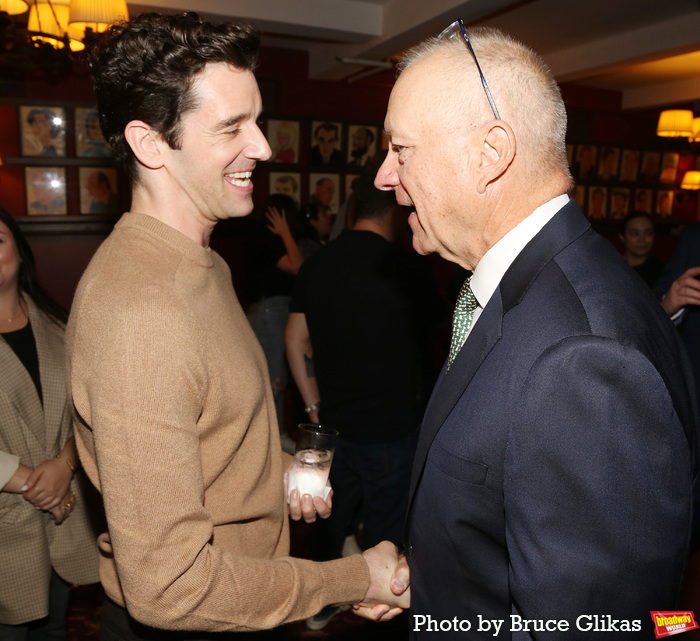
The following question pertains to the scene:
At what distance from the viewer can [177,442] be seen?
1.00 metres

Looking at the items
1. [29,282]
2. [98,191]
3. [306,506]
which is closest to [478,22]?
[98,191]

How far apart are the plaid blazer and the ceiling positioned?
351 centimetres

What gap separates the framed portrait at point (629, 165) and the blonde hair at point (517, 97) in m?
8.54

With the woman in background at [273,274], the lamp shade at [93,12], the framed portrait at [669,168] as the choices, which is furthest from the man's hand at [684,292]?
the framed portrait at [669,168]

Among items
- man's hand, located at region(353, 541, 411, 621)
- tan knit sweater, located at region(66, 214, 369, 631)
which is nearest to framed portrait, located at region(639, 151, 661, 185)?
man's hand, located at region(353, 541, 411, 621)

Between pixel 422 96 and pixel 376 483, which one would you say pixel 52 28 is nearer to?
pixel 376 483

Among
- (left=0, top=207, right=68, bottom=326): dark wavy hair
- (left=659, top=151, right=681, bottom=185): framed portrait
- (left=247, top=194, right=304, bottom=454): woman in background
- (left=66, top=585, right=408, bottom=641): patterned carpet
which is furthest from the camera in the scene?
(left=659, top=151, right=681, bottom=185): framed portrait

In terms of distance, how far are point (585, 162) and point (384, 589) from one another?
8155mm

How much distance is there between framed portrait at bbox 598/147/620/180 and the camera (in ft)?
27.5

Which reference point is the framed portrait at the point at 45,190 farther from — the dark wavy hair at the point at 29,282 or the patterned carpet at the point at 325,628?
the patterned carpet at the point at 325,628

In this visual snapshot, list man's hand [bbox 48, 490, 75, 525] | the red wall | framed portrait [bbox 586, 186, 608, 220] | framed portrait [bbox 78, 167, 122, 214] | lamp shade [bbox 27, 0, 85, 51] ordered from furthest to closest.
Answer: framed portrait [bbox 586, 186, 608, 220], framed portrait [bbox 78, 167, 122, 214], the red wall, lamp shade [bbox 27, 0, 85, 51], man's hand [bbox 48, 490, 75, 525]

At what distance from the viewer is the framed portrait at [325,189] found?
22.2 feet

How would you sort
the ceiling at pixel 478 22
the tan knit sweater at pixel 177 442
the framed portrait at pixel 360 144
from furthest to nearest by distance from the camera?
the framed portrait at pixel 360 144, the ceiling at pixel 478 22, the tan knit sweater at pixel 177 442

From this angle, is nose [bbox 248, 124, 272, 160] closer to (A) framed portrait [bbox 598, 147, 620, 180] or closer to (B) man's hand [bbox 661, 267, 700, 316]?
(B) man's hand [bbox 661, 267, 700, 316]
